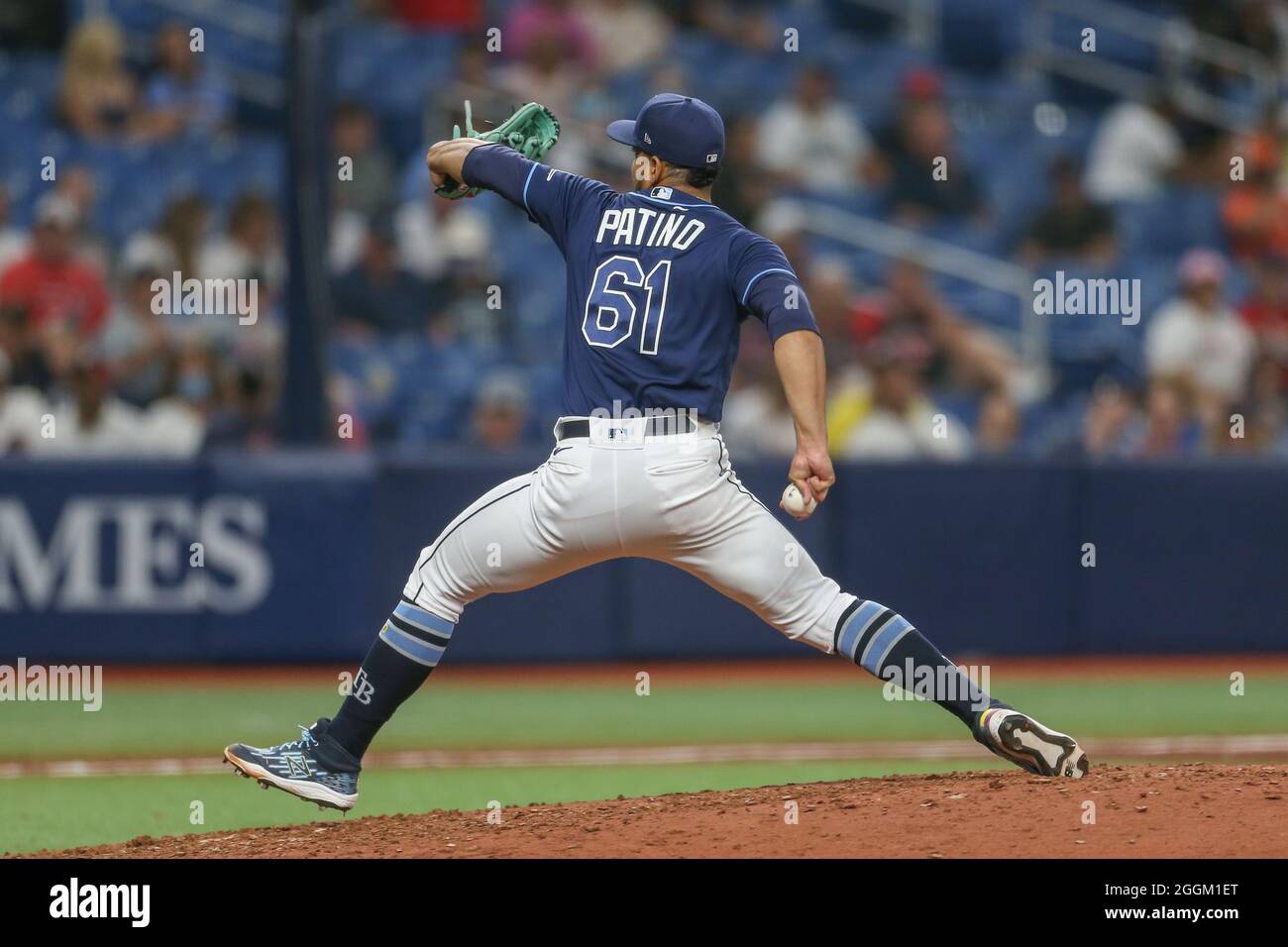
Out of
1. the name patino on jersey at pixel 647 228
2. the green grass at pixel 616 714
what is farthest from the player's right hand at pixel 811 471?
the green grass at pixel 616 714

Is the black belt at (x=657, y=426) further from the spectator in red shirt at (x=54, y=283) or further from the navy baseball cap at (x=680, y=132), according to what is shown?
the spectator in red shirt at (x=54, y=283)

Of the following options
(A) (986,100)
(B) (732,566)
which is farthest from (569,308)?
(A) (986,100)

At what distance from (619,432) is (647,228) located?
576 mm

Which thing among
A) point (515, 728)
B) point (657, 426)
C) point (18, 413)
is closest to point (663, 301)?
point (657, 426)

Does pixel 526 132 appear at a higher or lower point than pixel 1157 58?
lower

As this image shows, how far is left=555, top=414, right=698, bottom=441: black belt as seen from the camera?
5.18 metres

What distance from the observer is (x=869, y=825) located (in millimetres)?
4926

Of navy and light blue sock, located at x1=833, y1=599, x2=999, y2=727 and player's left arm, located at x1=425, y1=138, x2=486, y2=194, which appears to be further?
player's left arm, located at x1=425, y1=138, x2=486, y2=194

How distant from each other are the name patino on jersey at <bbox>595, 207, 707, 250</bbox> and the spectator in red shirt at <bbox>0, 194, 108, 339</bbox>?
22.3ft

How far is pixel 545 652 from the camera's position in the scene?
1039 centimetres

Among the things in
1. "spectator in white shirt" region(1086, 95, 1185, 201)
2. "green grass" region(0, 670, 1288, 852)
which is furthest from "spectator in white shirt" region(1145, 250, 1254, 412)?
"green grass" region(0, 670, 1288, 852)

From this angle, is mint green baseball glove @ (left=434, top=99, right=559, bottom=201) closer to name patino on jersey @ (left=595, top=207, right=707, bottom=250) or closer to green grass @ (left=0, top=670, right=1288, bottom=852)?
name patino on jersey @ (left=595, top=207, right=707, bottom=250)

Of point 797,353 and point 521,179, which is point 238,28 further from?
point 797,353

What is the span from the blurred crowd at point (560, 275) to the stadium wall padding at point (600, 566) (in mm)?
→ 416
